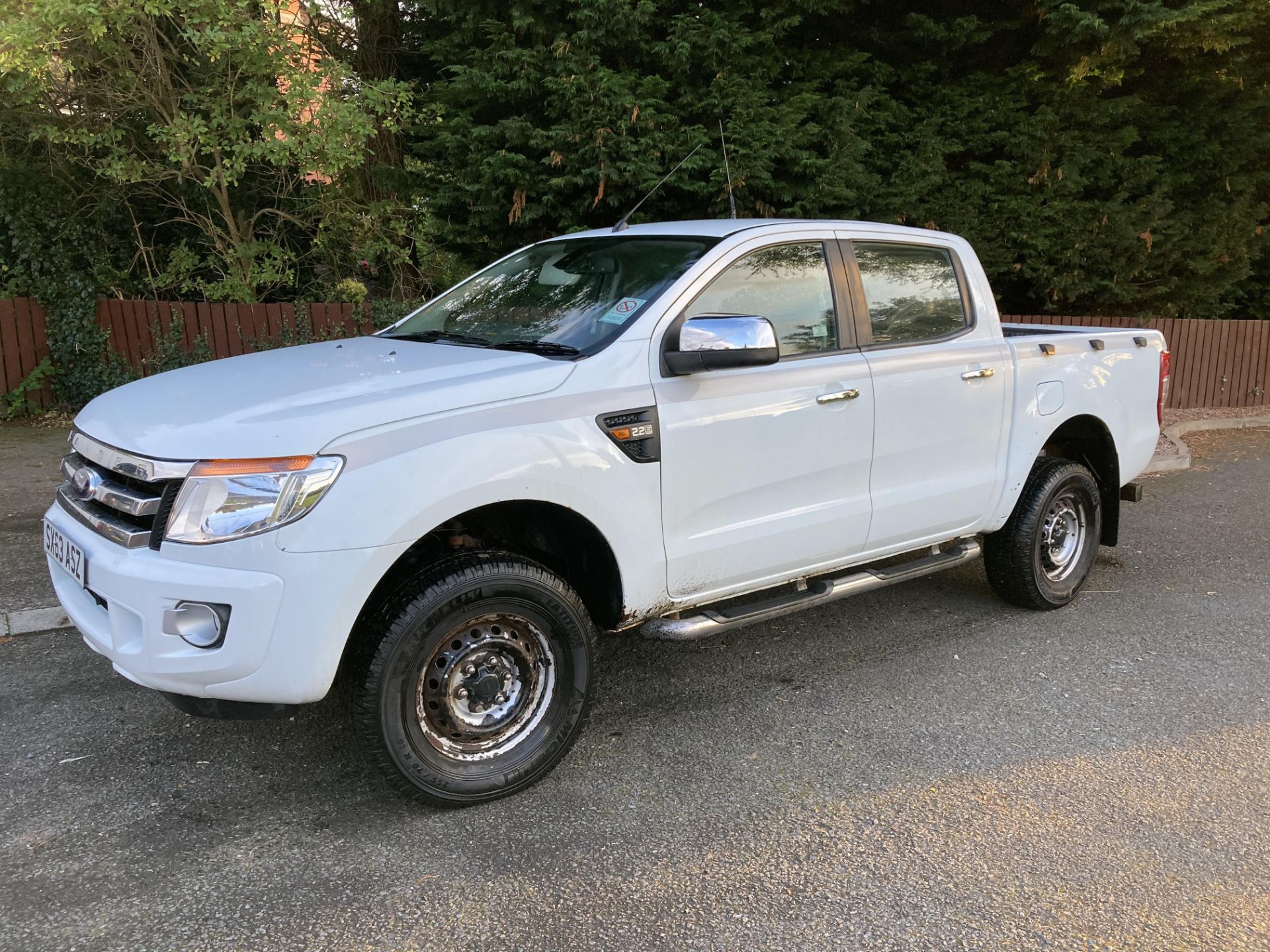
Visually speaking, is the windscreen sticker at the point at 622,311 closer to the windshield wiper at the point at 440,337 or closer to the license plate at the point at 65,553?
the windshield wiper at the point at 440,337

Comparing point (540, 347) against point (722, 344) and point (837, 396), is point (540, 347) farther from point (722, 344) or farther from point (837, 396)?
point (837, 396)

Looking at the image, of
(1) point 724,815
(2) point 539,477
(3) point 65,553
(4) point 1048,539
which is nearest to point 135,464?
(3) point 65,553

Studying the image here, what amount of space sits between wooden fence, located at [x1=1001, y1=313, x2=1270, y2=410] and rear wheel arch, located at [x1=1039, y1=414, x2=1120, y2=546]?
7.32 m

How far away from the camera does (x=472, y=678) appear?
3.26m

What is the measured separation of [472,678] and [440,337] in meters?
1.57

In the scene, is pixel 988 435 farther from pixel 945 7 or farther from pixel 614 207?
pixel 945 7

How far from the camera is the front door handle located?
12.8ft

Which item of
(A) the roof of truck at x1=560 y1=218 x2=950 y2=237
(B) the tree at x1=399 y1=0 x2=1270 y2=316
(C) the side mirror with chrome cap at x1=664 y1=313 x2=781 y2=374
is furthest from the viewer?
(B) the tree at x1=399 y1=0 x2=1270 y2=316

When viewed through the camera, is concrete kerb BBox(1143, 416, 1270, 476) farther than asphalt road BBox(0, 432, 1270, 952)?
Yes

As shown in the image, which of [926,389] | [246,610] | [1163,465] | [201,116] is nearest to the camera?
[246,610]

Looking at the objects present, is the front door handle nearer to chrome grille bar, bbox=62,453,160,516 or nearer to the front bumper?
the front bumper

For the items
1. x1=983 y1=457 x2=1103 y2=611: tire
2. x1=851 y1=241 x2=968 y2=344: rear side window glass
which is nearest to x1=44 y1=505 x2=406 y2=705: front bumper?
x1=851 y1=241 x2=968 y2=344: rear side window glass

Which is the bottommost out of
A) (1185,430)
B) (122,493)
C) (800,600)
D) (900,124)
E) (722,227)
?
(1185,430)

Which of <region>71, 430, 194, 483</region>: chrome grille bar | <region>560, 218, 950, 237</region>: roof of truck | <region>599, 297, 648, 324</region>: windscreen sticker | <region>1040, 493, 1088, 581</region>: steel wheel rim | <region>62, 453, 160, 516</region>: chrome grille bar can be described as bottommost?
<region>1040, 493, 1088, 581</region>: steel wheel rim
